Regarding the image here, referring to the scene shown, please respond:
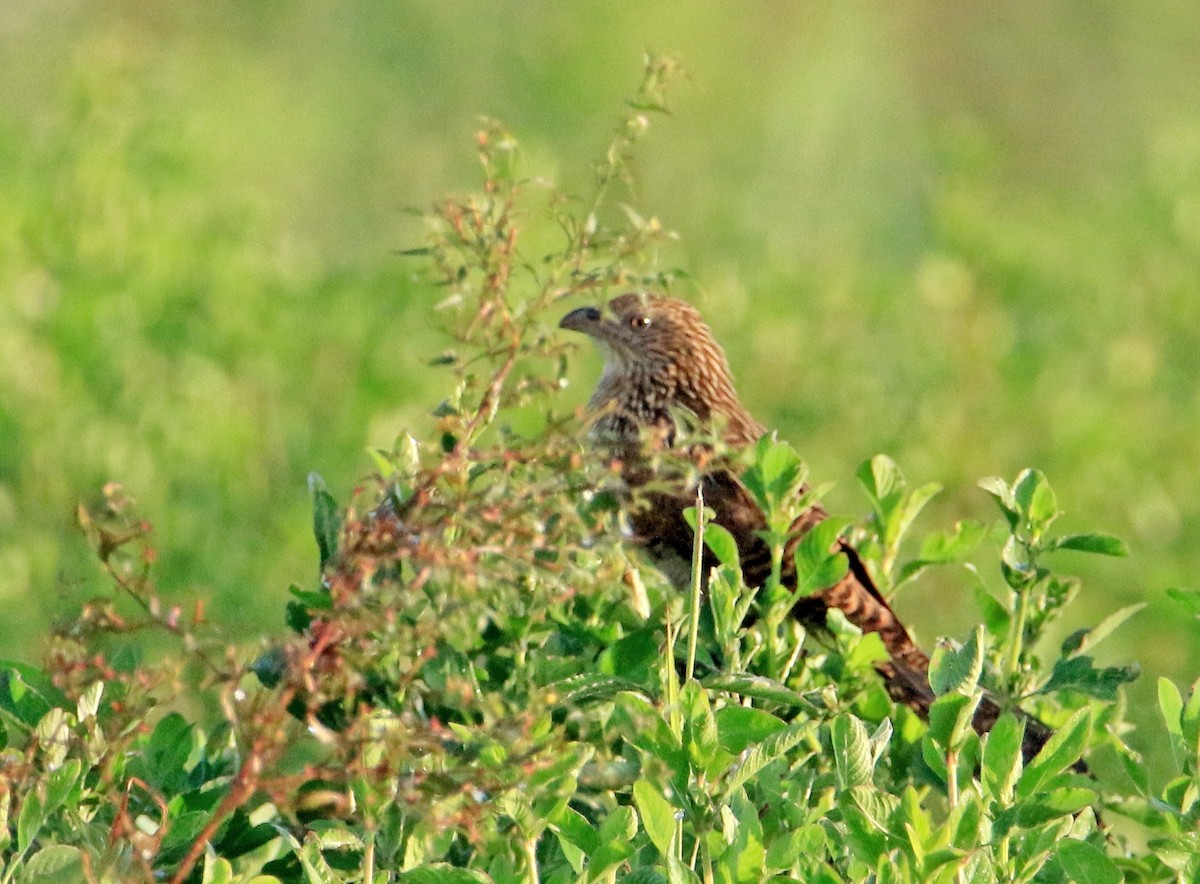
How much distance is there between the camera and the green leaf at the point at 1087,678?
3.43 meters

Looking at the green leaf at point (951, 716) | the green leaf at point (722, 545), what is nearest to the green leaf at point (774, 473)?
the green leaf at point (722, 545)

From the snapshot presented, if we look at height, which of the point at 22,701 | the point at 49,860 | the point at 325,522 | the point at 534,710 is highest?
the point at 325,522

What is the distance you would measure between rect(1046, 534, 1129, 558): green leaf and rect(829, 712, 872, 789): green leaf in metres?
0.65

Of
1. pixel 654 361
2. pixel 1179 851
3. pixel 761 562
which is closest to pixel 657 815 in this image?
pixel 1179 851

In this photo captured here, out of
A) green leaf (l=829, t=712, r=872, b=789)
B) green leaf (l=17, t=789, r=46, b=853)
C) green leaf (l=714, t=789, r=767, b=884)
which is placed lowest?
green leaf (l=17, t=789, r=46, b=853)

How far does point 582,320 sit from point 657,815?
4.46m

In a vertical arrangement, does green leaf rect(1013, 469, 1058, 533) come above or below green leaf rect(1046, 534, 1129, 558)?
above

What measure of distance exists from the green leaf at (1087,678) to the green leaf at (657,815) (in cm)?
98

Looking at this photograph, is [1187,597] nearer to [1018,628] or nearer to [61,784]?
[1018,628]

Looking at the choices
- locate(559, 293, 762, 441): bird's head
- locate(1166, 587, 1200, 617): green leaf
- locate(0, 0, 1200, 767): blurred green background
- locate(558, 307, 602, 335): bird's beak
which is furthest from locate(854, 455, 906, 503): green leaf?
locate(558, 307, 602, 335): bird's beak

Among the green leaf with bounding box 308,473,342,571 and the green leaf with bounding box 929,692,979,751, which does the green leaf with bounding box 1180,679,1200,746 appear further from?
the green leaf with bounding box 308,473,342,571

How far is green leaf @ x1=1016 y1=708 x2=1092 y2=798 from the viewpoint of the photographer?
293cm

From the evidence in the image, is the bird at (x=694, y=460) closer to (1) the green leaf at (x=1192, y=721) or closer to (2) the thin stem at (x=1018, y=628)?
(2) the thin stem at (x=1018, y=628)

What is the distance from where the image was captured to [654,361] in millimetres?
7031
